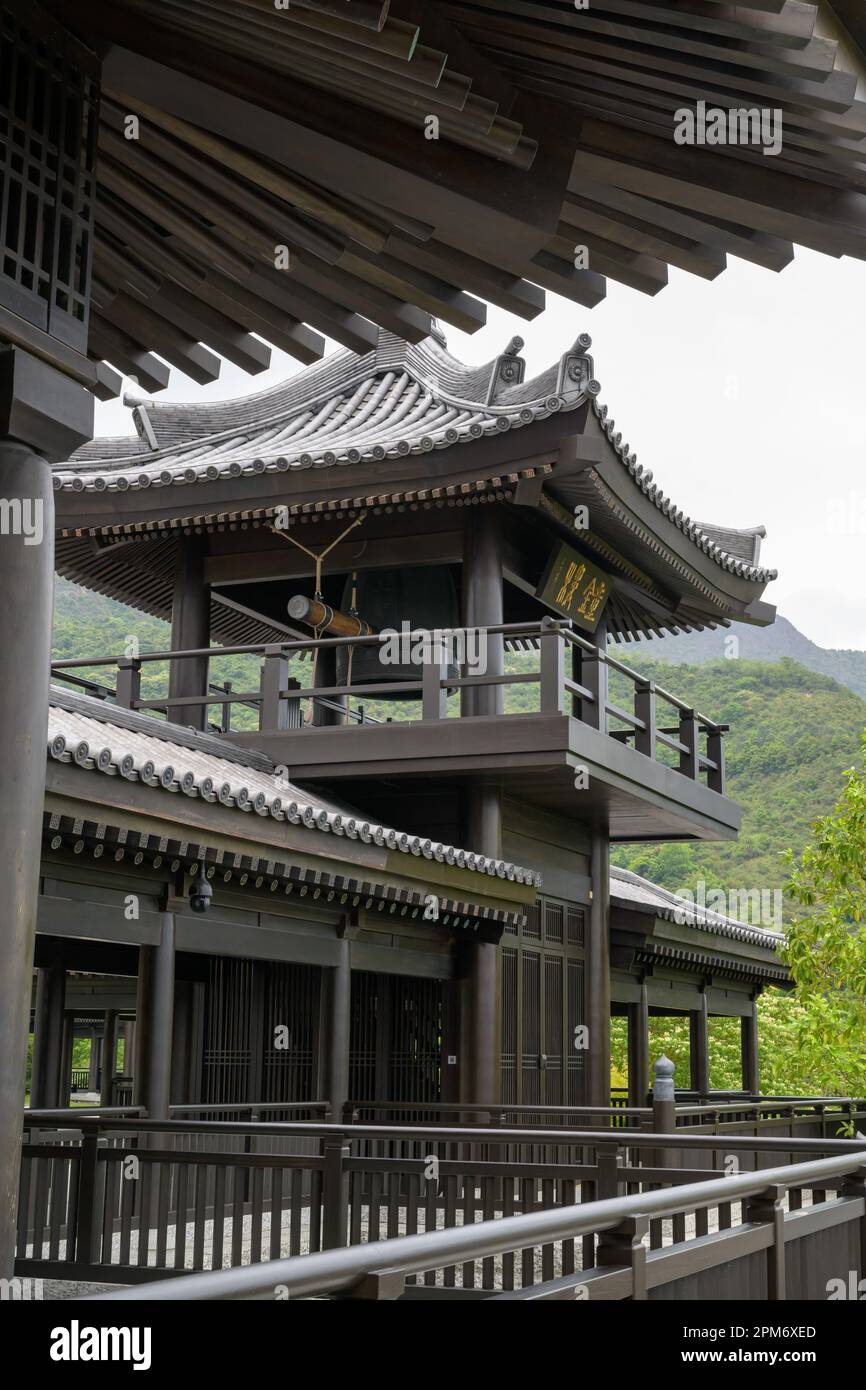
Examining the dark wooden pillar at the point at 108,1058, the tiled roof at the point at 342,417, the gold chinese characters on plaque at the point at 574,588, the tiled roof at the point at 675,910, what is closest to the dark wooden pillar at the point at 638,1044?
the tiled roof at the point at 675,910

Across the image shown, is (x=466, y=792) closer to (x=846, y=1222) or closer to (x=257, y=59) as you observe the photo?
(x=846, y=1222)

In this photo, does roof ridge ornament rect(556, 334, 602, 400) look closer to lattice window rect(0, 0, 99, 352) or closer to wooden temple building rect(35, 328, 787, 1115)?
wooden temple building rect(35, 328, 787, 1115)

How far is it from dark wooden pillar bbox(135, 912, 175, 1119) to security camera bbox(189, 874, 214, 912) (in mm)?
243

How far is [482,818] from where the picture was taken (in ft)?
51.6

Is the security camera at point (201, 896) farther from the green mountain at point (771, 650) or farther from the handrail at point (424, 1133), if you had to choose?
the green mountain at point (771, 650)

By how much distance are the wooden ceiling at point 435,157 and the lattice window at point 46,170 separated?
10cm

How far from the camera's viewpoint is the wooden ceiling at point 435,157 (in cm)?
323

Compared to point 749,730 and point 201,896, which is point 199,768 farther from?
point 749,730

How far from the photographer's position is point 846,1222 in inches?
271

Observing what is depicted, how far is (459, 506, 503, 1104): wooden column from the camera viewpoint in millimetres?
14961

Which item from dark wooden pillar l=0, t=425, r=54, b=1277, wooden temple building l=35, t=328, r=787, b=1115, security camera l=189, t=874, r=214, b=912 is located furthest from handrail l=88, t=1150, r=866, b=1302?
wooden temple building l=35, t=328, r=787, b=1115

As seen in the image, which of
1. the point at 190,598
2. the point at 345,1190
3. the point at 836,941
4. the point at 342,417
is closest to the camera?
the point at 345,1190

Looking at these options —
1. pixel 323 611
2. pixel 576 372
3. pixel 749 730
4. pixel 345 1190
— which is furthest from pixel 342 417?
pixel 749 730

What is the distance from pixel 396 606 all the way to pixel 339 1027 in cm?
626
